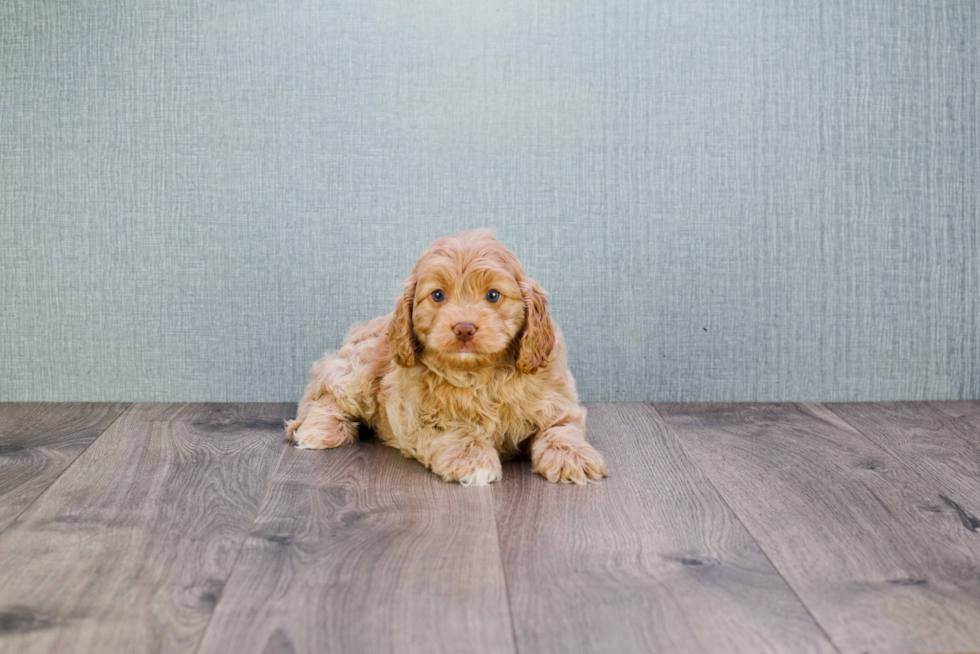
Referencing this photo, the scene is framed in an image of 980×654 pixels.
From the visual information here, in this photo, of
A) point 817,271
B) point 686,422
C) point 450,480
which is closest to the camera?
point 450,480

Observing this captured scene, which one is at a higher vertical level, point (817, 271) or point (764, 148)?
point (764, 148)

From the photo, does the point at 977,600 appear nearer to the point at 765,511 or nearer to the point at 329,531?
the point at 765,511

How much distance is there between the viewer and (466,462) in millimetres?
2076

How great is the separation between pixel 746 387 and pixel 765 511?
1.11m

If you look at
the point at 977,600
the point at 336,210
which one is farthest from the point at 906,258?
the point at 336,210

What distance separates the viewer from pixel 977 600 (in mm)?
1466

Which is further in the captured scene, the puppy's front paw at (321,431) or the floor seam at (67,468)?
the puppy's front paw at (321,431)

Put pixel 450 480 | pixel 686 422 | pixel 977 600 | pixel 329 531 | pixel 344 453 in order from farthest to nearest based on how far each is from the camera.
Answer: pixel 686 422 → pixel 344 453 → pixel 450 480 → pixel 329 531 → pixel 977 600

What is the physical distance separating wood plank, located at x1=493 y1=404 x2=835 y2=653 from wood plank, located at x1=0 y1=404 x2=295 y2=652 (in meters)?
0.56

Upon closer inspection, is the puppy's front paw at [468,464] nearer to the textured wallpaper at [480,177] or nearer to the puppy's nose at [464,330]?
the puppy's nose at [464,330]

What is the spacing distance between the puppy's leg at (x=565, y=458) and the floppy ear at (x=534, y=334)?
18cm

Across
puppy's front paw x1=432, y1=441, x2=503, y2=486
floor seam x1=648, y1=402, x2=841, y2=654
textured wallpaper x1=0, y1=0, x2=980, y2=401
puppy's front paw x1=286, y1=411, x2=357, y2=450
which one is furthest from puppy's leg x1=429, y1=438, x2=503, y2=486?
textured wallpaper x1=0, y1=0, x2=980, y2=401

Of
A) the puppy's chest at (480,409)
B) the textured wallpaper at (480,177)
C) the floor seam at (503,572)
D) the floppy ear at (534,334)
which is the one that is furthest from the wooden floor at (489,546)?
the textured wallpaper at (480,177)

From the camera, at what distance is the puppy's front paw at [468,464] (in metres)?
2.06
